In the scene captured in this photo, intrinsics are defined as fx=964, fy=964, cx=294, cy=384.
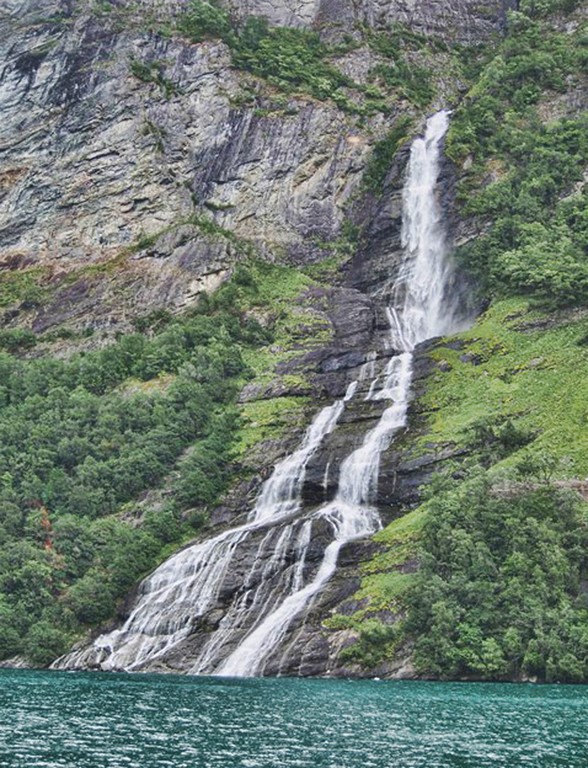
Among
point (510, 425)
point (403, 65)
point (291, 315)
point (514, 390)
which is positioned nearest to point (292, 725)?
point (510, 425)

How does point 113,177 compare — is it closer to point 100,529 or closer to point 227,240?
point 227,240

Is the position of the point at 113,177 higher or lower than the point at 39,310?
higher

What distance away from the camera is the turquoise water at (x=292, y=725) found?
2130 centimetres

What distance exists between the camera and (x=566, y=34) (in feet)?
304

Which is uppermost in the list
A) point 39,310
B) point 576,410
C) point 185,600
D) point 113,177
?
point 113,177

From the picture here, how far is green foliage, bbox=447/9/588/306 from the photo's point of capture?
66.2 metres

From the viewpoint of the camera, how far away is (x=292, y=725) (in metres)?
25.8

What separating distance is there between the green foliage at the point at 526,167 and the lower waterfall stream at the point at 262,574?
13330 millimetres

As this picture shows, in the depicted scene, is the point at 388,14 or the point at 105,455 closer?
the point at 105,455

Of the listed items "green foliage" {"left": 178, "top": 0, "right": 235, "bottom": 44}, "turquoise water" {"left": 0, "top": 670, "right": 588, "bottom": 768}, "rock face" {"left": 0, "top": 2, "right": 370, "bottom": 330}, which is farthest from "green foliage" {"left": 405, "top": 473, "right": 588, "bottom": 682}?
"green foliage" {"left": 178, "top": 0, "right": 235, "bottom": 44}

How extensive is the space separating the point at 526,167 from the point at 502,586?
4745cm

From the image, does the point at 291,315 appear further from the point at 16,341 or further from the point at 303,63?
the point at 303,63

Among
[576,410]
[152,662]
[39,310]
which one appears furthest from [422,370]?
[39,310]

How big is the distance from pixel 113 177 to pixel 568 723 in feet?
233
